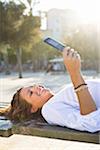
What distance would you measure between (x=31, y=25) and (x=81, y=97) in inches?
921

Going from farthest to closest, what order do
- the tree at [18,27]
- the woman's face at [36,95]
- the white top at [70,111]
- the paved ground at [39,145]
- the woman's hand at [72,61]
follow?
the tree at [18,27] < the paved ground at [39,145] < the woman's face at [36,95] < the white top at [70,111] < the woman's hand at [72,61]

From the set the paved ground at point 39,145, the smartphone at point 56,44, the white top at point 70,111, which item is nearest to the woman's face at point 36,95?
the white top at point 70,111

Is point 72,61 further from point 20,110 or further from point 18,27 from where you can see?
point 18,27

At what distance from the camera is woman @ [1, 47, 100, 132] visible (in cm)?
263

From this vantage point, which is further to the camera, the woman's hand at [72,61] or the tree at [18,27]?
the tree at [18,27]

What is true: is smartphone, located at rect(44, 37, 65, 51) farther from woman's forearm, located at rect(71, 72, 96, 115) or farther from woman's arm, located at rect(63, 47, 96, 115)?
woman's forearm, located at rect(71, 72, 96, 115)

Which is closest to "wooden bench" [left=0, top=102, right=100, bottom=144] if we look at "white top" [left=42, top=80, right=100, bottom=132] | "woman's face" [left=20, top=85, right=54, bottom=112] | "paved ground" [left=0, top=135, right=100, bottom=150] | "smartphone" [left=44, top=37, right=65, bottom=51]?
"white top" [left=42, top=80, right=100, bottom=132]

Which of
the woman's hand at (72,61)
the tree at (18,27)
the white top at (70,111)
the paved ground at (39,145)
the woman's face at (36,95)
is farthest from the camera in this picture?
the tree at (18,27)

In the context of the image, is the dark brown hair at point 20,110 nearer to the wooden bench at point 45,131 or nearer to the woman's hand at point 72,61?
the wooden bench at point 45,131

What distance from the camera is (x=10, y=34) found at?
81.8 ft

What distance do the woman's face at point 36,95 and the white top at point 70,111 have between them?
13 cm

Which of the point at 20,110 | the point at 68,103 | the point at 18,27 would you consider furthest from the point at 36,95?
the point at 18,27

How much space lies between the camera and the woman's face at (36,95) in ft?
10.2

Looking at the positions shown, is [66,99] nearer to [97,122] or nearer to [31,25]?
[97,122]
